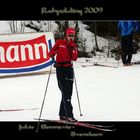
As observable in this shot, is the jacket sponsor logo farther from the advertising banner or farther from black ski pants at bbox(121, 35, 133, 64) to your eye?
black ski pants at bbox(121, 35, 133, 64)

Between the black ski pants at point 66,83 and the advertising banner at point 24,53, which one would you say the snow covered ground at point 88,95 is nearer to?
the advertising banner at point 24,53

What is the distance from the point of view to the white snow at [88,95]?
9.20 metres

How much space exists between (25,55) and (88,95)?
3271mm

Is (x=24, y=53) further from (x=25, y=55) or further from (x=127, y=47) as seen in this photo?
(x=127, y=47)

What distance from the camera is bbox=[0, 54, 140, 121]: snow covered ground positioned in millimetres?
Answer: 9203

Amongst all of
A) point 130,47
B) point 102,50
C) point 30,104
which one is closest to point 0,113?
point 30,104

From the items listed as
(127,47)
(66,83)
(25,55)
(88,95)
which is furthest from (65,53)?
(127,47)

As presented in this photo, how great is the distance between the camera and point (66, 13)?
7.11m

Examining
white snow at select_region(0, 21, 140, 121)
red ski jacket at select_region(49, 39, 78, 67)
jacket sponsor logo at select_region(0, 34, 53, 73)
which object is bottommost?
white snow at select_region(0, 21, 140, 121)

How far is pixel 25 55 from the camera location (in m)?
13.8

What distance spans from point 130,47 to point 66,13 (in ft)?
24.9

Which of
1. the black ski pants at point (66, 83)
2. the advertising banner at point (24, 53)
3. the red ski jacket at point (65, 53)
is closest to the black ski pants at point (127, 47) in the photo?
the advertising banner at point (24, 53)

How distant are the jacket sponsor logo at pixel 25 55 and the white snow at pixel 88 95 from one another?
0.30m

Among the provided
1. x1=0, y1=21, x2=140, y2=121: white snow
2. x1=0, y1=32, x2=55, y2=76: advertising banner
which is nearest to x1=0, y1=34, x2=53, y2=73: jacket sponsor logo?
x1=0, y1=32, x2=55, y2=76: advertising banner
